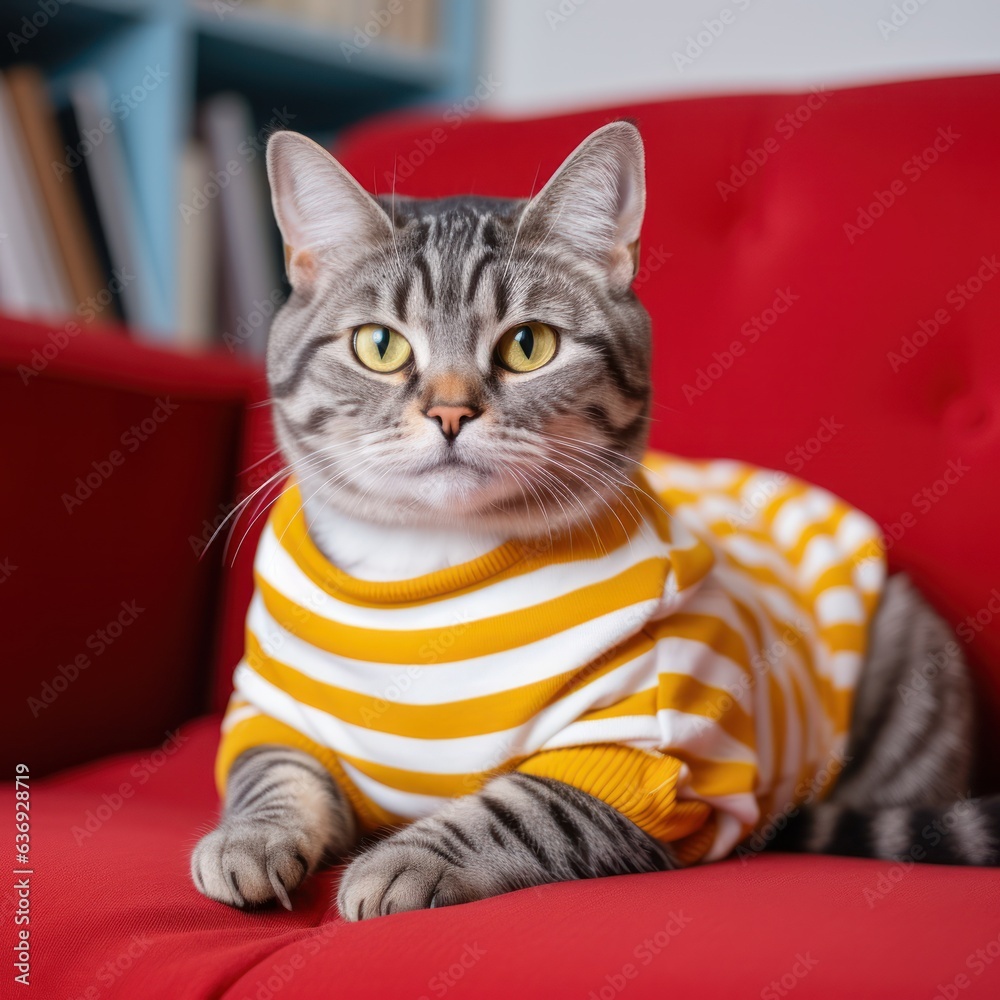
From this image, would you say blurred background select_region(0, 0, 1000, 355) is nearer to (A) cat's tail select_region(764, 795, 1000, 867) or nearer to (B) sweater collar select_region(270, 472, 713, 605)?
(B) sweater collar select_region(270, 472, 713, 605)

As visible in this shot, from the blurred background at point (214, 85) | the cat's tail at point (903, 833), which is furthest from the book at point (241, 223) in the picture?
the cat's tail at point (903, 833)

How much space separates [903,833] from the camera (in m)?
0.93

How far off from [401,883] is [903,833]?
47 centimetres

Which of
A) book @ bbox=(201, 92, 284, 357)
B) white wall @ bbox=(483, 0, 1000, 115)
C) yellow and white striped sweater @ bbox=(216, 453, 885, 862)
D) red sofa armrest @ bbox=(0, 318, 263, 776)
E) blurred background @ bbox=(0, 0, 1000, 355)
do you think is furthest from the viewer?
book @ bbox=(201, 92, 284, 357)

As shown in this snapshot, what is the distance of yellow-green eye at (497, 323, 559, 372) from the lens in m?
0.88

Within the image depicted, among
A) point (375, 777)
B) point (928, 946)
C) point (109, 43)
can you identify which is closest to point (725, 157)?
point (375, 777)

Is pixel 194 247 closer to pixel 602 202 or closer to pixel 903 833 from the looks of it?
pixel 602 202

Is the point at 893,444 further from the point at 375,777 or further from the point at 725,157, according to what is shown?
the point at 375,777

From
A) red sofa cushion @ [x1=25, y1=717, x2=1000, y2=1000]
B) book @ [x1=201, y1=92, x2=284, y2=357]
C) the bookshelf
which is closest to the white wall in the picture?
the bookshelf

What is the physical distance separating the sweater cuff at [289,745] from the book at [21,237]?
1.10 metres

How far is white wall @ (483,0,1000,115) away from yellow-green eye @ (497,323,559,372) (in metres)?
0.71

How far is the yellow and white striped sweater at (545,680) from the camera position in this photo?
2.78 ft

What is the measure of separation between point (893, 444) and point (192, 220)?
1380mm

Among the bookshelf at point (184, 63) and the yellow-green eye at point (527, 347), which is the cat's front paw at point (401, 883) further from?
the bookshelf at point (184, 63)
